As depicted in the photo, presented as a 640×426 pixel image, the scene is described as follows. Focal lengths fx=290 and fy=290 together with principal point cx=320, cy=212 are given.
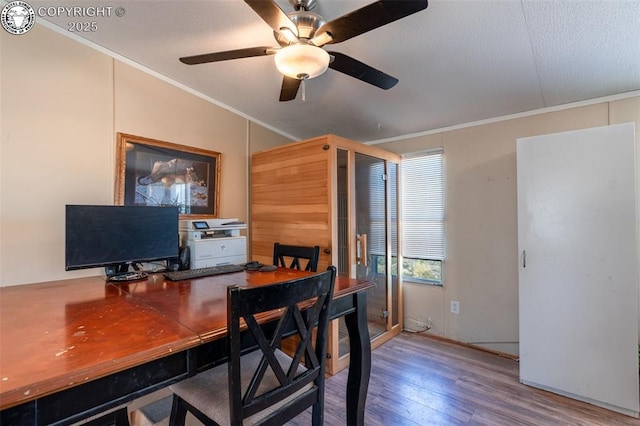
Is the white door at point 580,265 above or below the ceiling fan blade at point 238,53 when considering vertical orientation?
below

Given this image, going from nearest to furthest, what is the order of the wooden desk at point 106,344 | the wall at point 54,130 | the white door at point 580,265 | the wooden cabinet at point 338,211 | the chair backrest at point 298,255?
the wooden desk at point 106,344 → the wall at point 54,130 → the white door at point 580,265 → the chair backrest at point 298,255 → the wooden cabinet at point 338,211

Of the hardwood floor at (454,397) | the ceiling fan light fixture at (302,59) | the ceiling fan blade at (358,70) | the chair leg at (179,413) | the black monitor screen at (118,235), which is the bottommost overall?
the hardwood floor at (454,397)

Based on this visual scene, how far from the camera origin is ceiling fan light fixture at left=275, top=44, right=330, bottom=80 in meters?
1.33

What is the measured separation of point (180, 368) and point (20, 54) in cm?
221

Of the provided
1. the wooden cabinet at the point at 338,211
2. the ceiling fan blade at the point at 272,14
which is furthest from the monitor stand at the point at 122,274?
the ceiling fan blade at the point at 272,14

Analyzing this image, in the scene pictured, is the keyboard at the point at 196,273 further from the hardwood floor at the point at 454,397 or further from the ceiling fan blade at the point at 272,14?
the ceiling fan blade at the point at 272,14

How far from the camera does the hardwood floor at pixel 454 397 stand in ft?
6.12

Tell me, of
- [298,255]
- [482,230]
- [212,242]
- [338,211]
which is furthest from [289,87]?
[482,230]

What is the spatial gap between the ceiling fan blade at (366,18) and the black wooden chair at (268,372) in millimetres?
1039

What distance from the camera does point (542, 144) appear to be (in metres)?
2.18

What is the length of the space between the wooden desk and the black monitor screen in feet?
0.73

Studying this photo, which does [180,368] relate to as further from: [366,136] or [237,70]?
[366,136]

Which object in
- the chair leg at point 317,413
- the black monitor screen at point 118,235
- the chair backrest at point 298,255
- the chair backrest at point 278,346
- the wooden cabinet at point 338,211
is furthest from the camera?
the wooden cabinet at point 338,211

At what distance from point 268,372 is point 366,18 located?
158 centimetres
